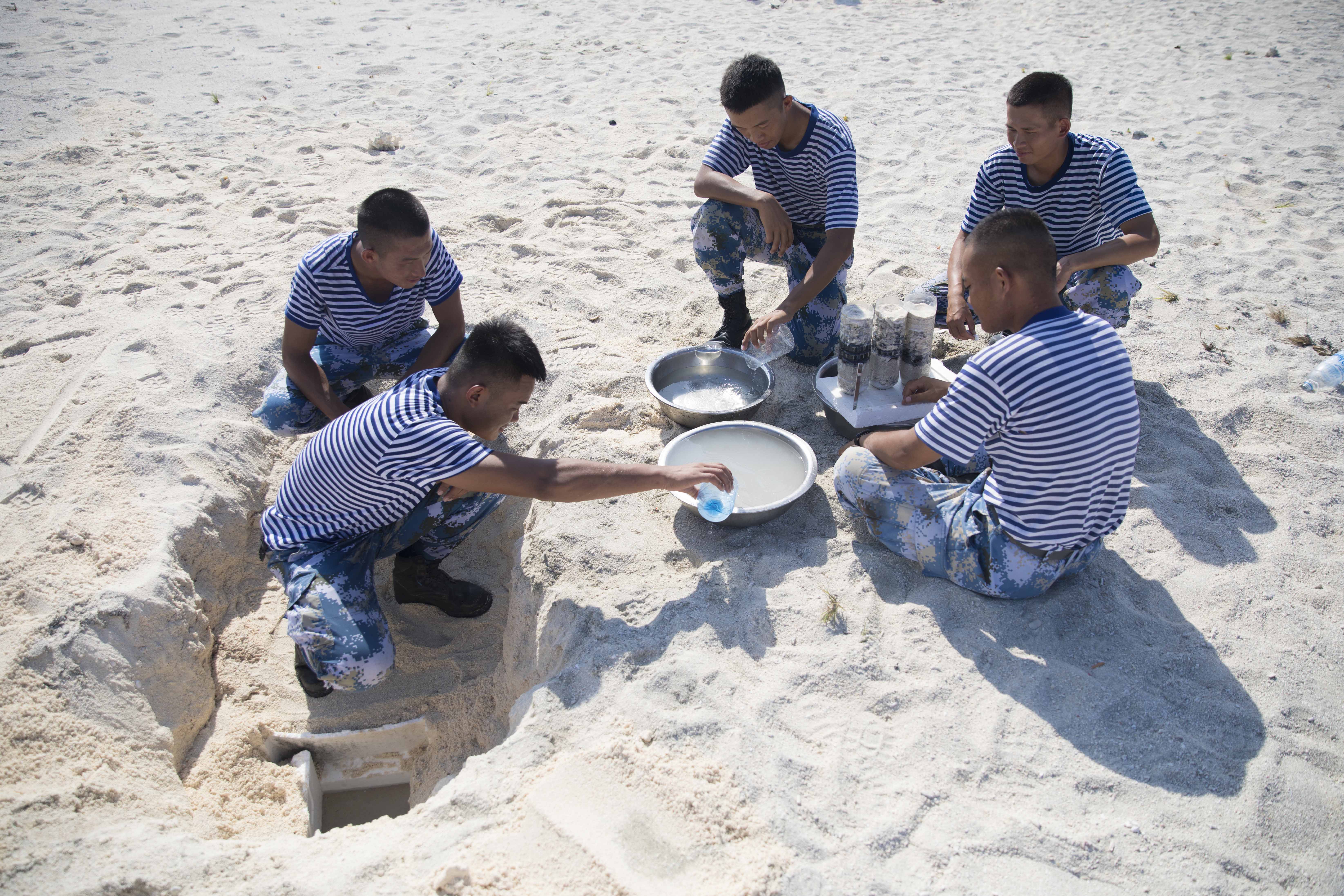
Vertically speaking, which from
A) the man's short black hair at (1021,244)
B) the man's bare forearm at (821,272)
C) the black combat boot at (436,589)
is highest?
the man's short black hair at (1021,244)

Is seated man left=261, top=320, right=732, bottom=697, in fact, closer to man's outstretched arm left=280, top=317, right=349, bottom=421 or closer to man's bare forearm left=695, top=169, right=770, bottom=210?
man's outstretched arm left=280, top=317, right=349, bottom=421

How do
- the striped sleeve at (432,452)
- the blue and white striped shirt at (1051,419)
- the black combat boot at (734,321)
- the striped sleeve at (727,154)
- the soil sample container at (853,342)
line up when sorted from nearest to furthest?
the blue and white striped shirt at (1051,419), the striped sleeve at (432,452), the soil sample container at (853,342), the striped sleeve at (727,154), the black combat boot at (734,321)

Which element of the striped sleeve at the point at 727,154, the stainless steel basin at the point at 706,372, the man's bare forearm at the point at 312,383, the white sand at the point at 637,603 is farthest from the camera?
the striped sleeve at the point at 727,154

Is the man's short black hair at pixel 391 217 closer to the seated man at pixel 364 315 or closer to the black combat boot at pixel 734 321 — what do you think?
A: the seated man at pixel 364 315

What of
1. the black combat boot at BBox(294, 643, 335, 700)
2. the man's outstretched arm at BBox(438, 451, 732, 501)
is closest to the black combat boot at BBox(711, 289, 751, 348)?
the man's outstretched arm at BBox(438, 451, 732, 501)

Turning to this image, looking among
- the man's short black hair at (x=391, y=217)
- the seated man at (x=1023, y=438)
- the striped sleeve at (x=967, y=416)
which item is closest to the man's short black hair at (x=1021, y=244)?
the seated man at (x=1023, y=438)

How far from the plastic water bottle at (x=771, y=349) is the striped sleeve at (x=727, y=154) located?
0.80 metres

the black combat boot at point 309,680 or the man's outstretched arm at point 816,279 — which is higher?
the man's outstretched arm at point 816,279

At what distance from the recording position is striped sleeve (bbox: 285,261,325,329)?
3.18 meters

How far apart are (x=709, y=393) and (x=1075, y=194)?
179cm

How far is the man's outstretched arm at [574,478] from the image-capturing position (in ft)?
7.69

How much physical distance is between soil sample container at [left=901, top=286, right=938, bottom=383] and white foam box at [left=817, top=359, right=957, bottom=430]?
57mm

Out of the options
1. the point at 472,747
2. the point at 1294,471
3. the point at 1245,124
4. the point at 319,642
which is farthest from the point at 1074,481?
the point at 1245,124

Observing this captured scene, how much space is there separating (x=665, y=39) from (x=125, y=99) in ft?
16.0
